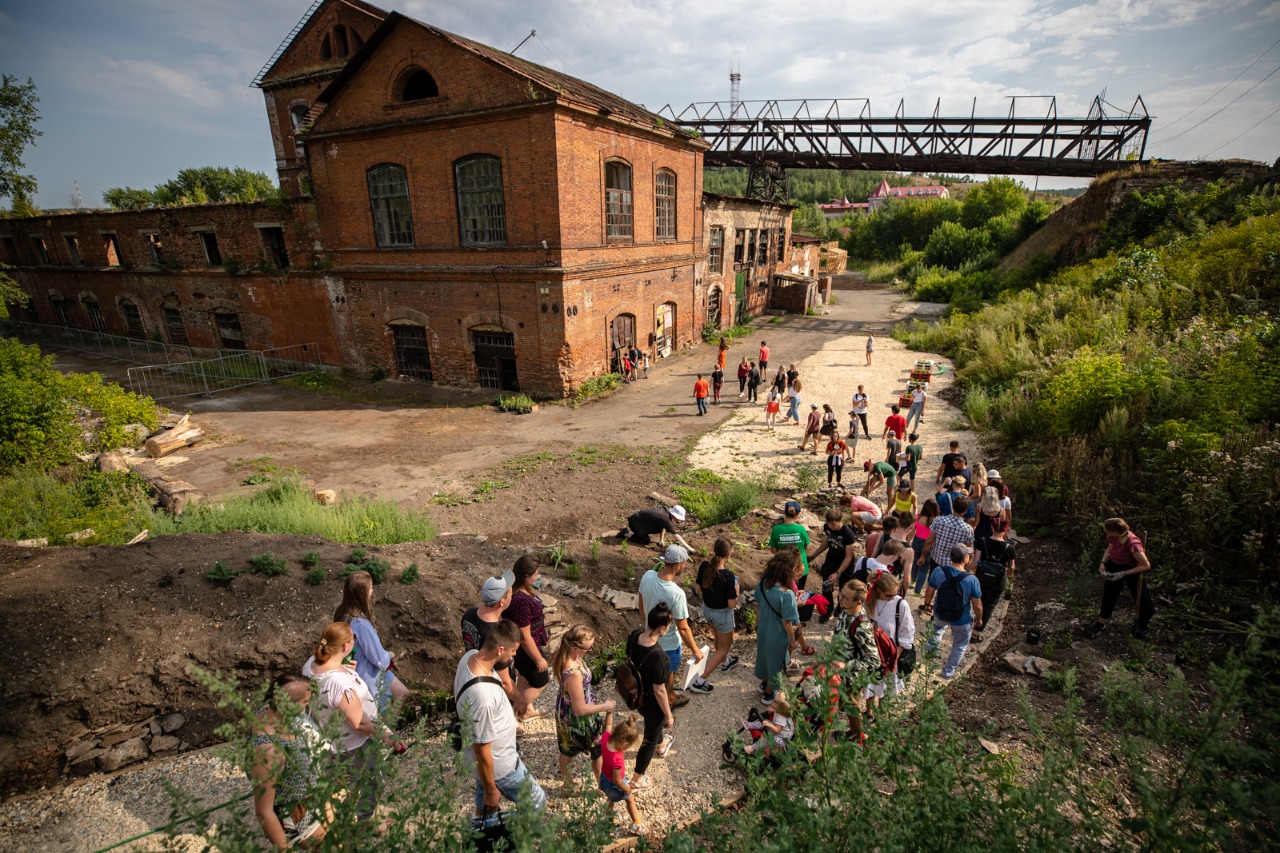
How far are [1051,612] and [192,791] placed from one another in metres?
8.61

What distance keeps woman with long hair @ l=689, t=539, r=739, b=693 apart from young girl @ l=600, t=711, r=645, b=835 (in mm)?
1637

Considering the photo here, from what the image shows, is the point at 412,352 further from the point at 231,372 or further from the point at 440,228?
the point at 231,372

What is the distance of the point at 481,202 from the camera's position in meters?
16.1

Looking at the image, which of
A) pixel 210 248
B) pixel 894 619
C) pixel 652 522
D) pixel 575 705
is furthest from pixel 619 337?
pixel 210 248

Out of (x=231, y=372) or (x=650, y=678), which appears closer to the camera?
(x=650, y=678)

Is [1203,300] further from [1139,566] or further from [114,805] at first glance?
[114,805]

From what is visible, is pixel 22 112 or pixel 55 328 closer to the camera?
pixel 22 112

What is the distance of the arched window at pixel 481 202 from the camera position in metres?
15.7

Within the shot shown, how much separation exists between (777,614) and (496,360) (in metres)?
13.8

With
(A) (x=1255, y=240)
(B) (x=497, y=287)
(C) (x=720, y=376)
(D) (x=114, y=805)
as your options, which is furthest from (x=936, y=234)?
(D) (x=114, y=805)

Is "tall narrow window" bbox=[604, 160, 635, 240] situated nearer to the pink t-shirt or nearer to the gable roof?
the gable roof

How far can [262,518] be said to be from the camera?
8578 mm

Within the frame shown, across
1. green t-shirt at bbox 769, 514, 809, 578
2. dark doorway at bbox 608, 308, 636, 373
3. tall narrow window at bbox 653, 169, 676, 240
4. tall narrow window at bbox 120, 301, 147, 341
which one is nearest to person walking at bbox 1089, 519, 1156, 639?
green t-shirt at bbox 769, 514, 809, 578

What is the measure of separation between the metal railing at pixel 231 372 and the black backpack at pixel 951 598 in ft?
67.4
